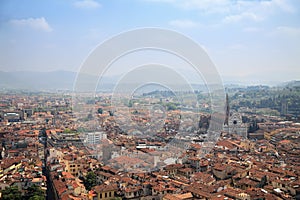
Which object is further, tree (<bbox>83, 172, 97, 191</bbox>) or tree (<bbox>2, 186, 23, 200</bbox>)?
tree (<bbox>83, 172, 97, 191</bbox>)

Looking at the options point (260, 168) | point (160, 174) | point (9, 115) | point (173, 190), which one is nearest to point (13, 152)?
point (160, 174)

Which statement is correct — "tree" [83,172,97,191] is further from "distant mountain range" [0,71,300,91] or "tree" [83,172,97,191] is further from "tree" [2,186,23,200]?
"distant mountain range" [0,71,300,91]

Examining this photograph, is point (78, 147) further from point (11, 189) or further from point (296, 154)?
point (296, 154)

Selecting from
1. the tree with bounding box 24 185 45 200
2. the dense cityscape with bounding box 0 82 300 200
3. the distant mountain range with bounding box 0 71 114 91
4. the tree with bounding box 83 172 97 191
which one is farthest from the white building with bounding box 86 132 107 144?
the distant mountain range with bounding box 0 71 114 91

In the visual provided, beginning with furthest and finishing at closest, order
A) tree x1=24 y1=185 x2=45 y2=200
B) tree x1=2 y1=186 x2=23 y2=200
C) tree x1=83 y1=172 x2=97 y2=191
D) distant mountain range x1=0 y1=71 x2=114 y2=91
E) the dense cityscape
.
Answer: distant mountain range x1=0 y1=71 x2=114 y2=91, tree x1=83 y1=172 x2=97 y2=191, the dense cityscape, tree x1=24 y1=185 x2=45 y2=200, tree x1=2 y1=186 x2=23 y2=200

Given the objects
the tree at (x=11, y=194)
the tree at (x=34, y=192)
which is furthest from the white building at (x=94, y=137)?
the tree at (x=11, y=194)

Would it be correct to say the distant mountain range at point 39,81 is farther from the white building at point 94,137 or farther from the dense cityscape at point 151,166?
the white building at point 94,137
